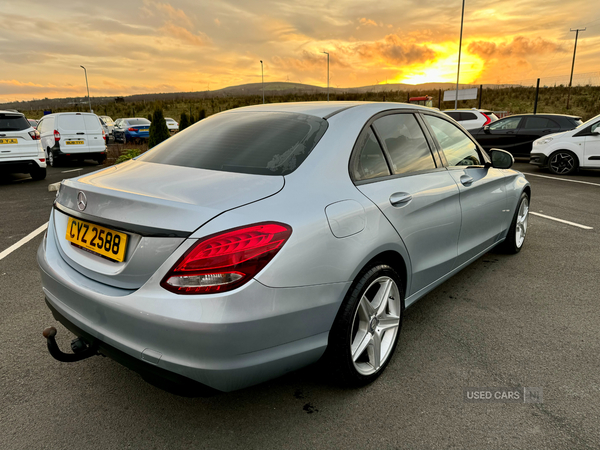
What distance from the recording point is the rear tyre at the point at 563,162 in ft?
36.3

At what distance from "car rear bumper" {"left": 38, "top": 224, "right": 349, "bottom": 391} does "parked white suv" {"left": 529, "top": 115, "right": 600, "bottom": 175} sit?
1127cm

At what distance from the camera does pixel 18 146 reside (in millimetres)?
10016

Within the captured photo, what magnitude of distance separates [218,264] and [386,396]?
1298 millimetres

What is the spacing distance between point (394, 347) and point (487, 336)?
32.5 inches

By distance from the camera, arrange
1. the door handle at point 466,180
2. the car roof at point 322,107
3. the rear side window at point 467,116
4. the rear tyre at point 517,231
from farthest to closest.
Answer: the rear side window at point 467,116 → the rear tyre at point 517,231 → the door handle at point 466,180 → the car roof at point 322,107

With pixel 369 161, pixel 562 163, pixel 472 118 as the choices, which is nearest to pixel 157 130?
pixel 472 118

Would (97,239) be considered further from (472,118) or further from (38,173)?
(472,118)

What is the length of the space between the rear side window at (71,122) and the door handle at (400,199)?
13.6 metres

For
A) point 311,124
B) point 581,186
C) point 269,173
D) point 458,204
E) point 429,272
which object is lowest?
point 581,186

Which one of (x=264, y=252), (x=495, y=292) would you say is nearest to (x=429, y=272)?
(x=495, y=292)

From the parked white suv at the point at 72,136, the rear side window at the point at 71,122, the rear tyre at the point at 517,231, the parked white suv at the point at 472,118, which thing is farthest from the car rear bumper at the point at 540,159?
the rear side window at the point at 71,122

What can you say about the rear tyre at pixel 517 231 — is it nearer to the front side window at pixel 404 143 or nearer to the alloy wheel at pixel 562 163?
the front side window at pixel 404 143

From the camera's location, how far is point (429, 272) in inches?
116

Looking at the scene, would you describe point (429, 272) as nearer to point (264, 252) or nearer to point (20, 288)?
point (264, 252)
